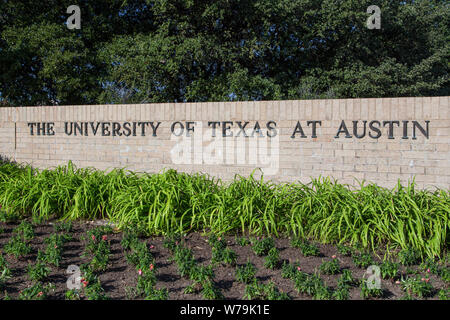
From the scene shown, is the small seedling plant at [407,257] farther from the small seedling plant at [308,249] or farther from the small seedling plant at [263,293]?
the small seedling plant at [263,293]

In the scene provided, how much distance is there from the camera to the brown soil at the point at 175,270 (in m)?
3.57

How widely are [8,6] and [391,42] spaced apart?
1365 cm

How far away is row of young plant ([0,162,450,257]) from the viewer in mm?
4637

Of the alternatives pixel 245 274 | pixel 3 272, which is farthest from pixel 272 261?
pixel 3 272

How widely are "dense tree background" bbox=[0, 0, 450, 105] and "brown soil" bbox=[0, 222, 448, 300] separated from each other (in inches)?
325

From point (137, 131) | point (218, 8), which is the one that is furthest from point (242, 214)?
point (218, 8)

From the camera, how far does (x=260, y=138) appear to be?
7090mm

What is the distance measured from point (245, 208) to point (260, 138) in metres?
2.16

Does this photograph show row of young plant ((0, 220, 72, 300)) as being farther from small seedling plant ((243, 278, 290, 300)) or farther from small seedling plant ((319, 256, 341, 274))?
small seedling plant ((319, 256, 341, 274))

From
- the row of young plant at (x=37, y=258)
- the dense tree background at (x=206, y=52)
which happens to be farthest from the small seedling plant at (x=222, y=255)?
the dense tree background at (x=206, y=52)

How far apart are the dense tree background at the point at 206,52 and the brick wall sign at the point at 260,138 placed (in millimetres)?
4196

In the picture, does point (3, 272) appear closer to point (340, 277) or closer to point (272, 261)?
point (272, 261)

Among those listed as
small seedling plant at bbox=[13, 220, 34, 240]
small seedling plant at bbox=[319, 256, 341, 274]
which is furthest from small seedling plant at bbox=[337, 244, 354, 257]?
small seedling plant at bbox=[13, 220, 34, 240]

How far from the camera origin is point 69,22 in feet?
45.0
